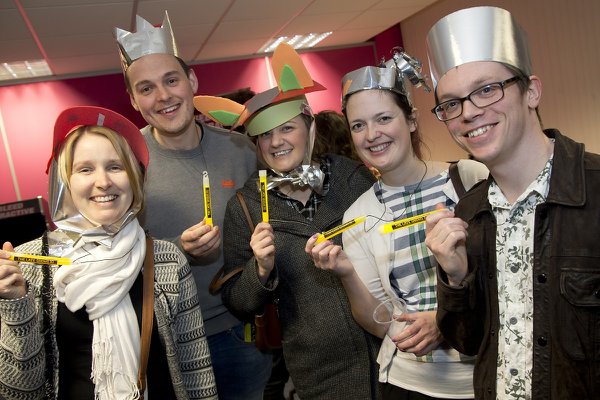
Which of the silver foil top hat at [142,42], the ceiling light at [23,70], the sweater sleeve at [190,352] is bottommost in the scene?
the sweater sleeve at [190,352]

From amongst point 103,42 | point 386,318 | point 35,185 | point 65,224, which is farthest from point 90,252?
point 35,185

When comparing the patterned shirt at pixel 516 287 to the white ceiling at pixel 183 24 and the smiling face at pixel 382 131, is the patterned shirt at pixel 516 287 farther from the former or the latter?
the white ceiling at pixel 183 24

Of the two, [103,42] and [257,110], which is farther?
[103,42]

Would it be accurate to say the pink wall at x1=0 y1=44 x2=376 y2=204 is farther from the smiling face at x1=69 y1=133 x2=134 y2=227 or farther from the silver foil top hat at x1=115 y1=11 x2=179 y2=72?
the smiling face at x1=69 y1=133 x2=134 y2=227

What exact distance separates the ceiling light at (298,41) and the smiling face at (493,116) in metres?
6.24

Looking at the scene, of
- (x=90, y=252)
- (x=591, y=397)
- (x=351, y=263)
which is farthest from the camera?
(x=351, y=263)

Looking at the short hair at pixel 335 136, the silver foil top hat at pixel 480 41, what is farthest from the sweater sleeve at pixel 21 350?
the short hair at pixel 335 136

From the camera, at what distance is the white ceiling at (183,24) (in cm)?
474

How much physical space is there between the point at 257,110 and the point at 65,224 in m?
0.95

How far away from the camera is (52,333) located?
1.68 meters

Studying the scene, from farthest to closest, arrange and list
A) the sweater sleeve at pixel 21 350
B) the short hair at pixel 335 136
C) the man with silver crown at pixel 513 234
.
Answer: the short hair at pixel 335 136
the sweater sleeve at pixel 21 350
the man with silver crown at pixel 513 234

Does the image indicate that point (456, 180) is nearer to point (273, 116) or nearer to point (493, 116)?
point (493, 116)

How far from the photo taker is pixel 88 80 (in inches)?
290

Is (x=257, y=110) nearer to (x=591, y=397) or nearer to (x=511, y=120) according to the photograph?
(x=511, y=120)
